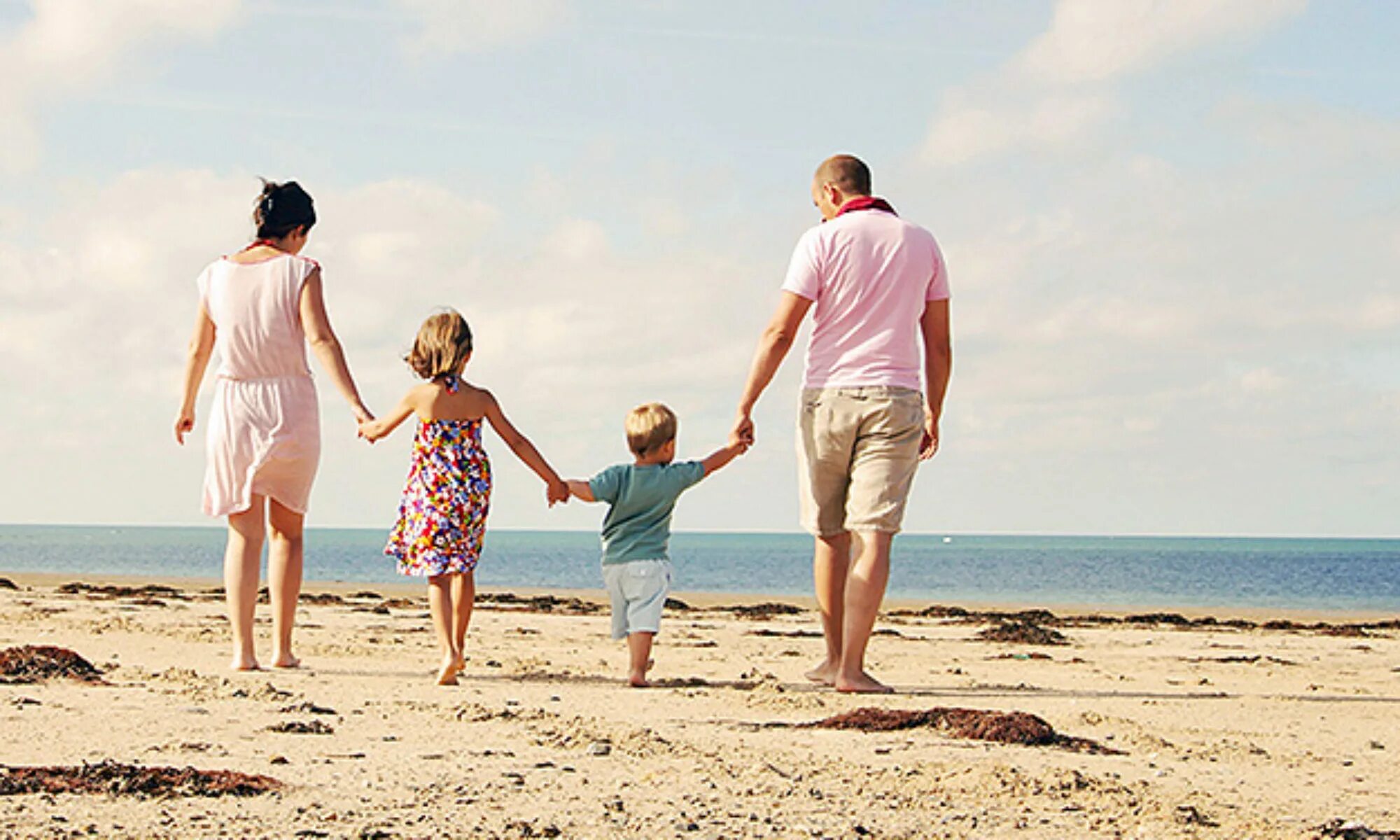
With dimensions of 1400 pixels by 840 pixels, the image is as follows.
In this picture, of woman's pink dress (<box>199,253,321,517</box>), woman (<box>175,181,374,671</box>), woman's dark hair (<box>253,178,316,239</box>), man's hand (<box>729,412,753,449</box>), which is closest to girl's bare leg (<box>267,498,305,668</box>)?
woman (<box>175,181,374,671</box>)

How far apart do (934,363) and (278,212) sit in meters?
3.08

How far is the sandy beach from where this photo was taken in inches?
140

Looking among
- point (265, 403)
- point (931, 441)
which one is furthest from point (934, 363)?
point (265, 403)

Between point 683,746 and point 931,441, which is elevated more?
point 931,441

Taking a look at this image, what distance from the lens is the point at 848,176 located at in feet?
21.6

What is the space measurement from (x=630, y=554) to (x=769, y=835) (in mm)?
3298

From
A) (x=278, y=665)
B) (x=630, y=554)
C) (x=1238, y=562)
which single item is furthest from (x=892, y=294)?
(x=1238, y=562)

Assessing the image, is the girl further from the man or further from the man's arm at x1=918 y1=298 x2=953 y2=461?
the man's arm at x1=918 y1=298 x2=953 y2=461

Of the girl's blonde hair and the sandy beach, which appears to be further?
the girl's blonde hair

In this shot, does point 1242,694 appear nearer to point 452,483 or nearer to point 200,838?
point 452,483

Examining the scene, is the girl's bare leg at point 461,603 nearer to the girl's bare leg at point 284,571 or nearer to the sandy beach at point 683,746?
the sandy beach at point 683,746

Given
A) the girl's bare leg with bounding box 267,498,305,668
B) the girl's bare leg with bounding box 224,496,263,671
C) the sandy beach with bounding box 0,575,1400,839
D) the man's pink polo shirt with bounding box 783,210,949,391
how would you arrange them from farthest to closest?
1. the girl's bare leg with bounding box 267,498,305,668
2. the girl's bare leg with bounding box 224,496,263,671
3. the man's pink polo shirt with bounding box 783,210,949,391
4. the sandy beach with bounding box 0,575,1400,839

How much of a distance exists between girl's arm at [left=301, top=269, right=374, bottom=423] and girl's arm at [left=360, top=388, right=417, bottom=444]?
127 mm

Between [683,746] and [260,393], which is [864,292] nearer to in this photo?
[683,746]
